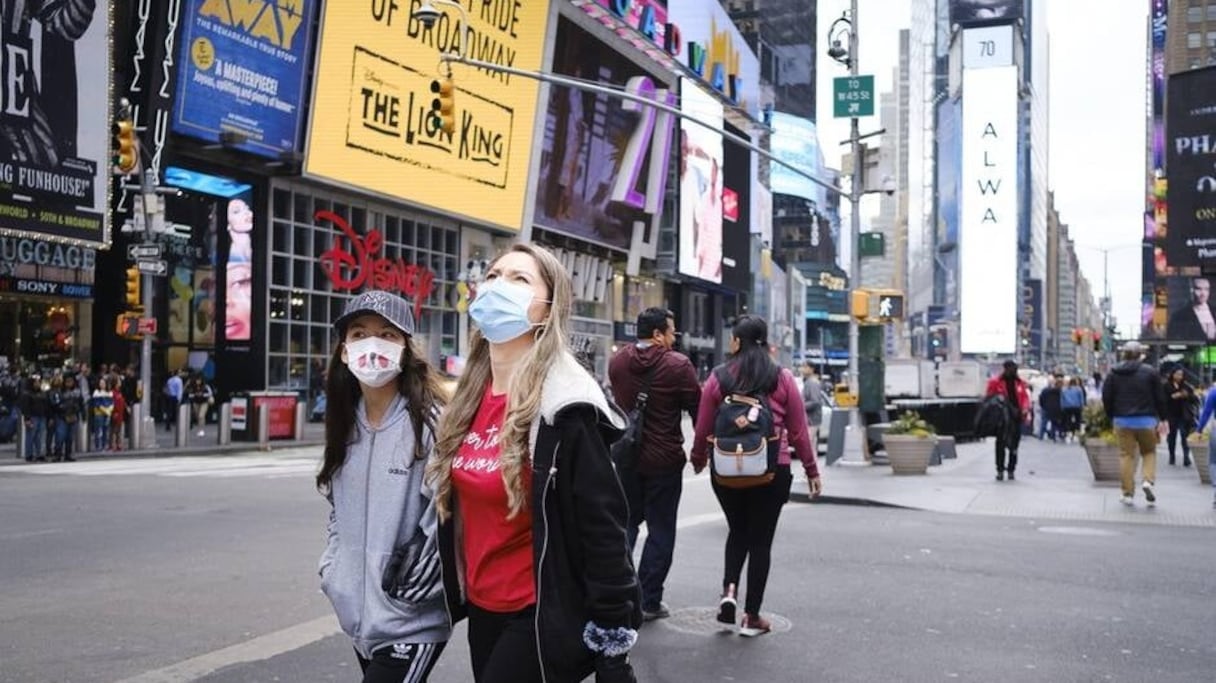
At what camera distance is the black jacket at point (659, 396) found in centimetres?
781

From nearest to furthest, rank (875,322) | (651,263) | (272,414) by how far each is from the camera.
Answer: (875,322), (272,414), (651,263)

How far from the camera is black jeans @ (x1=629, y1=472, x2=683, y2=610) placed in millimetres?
7801

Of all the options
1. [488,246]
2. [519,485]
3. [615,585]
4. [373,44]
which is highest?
[373,44]

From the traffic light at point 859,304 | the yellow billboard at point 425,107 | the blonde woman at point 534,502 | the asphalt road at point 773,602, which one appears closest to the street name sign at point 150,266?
the yellow billboard at point 425,107

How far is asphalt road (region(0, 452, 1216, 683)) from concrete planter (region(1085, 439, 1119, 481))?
478cm

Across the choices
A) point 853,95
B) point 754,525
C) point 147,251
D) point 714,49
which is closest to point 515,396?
point 754,525

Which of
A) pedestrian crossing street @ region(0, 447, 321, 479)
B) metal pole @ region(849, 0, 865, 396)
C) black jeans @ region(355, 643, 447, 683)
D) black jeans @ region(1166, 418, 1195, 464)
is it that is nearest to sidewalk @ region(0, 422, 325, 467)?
pedestrian crossing street @ region(0, 447, 321, 479)

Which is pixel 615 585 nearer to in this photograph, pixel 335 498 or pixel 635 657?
pixel 335 498

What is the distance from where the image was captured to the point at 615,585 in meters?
3.45

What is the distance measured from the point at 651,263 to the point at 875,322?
44.7m

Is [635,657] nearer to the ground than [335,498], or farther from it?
nearer to the ground

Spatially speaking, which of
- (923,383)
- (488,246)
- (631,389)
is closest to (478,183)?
(488,246)

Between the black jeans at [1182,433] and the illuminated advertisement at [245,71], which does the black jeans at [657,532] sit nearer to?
the black jeans at [1182,433]

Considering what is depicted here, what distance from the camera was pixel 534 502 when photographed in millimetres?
3482
